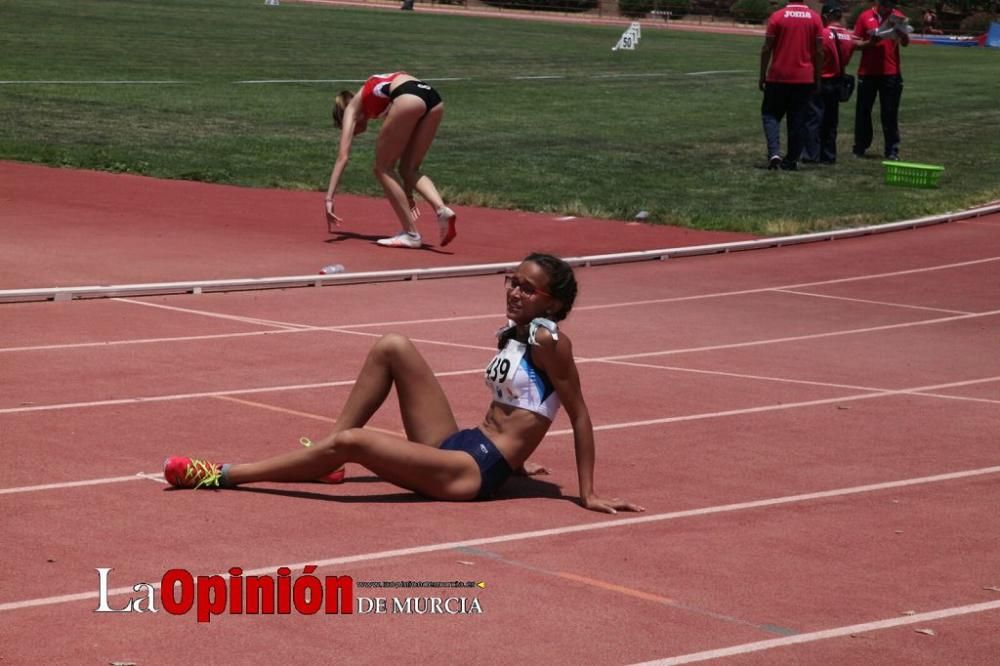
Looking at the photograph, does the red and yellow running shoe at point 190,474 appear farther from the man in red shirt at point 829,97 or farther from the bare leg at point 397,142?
the man in red shirt at point 829,97

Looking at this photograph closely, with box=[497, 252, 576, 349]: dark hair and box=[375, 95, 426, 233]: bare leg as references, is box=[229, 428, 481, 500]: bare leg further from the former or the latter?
box=[375, 95, 426, 233]: bare leg

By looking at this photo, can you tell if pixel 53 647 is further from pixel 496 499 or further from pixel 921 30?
pixel 921 30

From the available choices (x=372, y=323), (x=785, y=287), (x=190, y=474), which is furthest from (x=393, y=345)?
(x=785, y=287)

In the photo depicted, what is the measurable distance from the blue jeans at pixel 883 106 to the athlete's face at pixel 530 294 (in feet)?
58.5

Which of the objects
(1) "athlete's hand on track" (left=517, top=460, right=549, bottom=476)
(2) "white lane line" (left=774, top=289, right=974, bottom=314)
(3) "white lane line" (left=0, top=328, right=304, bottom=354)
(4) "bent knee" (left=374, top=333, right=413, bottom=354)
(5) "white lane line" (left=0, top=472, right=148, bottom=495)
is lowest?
(2) "white lane line" (left=774, top=289, right=974, bottom=314)

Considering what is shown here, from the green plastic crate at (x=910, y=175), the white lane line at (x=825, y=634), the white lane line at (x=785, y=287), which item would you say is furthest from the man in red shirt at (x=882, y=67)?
the white lane line at (x=825, y=634)

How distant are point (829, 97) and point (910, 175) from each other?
8.41ft

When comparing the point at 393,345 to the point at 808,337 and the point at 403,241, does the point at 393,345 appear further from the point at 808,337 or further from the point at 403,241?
the point at 403,241

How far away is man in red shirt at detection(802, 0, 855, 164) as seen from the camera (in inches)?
959

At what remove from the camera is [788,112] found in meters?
23.5

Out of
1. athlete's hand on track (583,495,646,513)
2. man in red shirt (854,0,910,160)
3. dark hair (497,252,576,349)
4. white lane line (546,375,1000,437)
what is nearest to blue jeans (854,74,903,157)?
man in red shirt (854,0,910,160)

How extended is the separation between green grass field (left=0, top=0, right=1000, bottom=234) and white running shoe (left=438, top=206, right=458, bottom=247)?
319 centimetres

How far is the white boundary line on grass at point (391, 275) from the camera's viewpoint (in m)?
12.8

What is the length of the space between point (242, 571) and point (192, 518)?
0.87m
